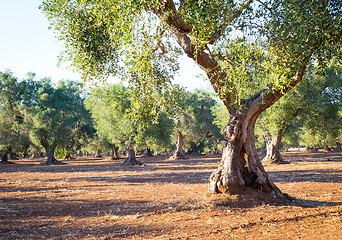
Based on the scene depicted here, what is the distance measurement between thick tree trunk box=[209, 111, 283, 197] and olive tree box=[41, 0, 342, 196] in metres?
0.04

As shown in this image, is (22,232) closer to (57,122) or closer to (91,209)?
(91,209)

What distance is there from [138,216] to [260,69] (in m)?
6.34

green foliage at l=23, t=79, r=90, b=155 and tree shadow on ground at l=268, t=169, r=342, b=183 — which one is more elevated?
green foliage at l=23, t=79, r=90, b=155

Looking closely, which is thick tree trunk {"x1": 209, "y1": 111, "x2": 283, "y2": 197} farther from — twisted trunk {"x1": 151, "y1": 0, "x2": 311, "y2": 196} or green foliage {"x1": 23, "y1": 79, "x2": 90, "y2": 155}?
green foliage {"x1": 23, "y1": 79, "x2": 90, "y2": 155}

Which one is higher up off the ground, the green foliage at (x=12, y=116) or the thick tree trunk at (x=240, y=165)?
the green foliage at (x=12, y=116)

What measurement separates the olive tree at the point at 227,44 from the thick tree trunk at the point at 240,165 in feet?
0.13

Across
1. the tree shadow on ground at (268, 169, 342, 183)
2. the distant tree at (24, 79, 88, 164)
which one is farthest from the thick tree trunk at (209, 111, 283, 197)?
the distant tree at (24, 79, 88, 164)

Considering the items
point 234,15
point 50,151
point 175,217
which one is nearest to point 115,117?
point 50,151

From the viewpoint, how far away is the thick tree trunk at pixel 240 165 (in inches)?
385

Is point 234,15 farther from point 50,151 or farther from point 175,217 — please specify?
point 50,151

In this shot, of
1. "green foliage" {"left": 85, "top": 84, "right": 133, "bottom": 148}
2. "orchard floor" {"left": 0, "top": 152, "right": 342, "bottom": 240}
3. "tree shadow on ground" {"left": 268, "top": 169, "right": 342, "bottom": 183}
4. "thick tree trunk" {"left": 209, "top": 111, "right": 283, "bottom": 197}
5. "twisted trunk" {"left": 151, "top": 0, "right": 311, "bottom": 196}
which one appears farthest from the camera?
"green foliage" {"left": 85, "top": 84, "right": 133, "bottom": 148}

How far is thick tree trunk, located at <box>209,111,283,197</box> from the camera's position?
9789 mm

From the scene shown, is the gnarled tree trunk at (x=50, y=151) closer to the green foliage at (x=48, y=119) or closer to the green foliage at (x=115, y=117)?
the green foliage at (x=48, y=119)

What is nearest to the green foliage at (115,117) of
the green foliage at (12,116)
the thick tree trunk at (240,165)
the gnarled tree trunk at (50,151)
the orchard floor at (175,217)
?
the gnarled tree trunk at (50,151)
